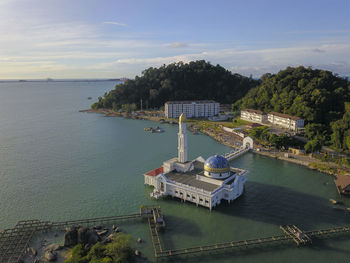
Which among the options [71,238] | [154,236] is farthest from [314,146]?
[71,238]

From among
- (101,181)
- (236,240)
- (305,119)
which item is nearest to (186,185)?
(236,240)

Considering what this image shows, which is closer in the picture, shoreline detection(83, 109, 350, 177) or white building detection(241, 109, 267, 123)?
shoreline detection(83, 109, 350, 177)

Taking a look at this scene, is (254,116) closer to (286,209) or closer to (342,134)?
(342,134)

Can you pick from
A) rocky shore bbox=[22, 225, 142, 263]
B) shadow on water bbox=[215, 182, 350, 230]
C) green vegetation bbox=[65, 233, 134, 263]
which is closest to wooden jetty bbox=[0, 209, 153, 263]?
rocky shore bbox=[22, 225, 142, 263]

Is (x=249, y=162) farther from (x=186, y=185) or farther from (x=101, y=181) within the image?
(x=101, y=181)

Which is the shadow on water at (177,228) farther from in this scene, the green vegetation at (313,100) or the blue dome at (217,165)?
the green vegetation at (313,100)

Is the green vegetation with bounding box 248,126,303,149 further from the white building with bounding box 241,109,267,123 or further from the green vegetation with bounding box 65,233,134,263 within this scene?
the green vegetation with bounding box 65,233,134,263

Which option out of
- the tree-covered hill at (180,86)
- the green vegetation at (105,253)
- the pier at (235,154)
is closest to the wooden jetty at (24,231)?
the green vegetation at (105,253)
